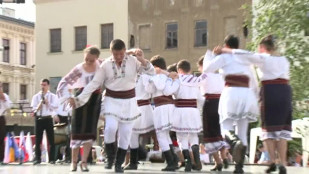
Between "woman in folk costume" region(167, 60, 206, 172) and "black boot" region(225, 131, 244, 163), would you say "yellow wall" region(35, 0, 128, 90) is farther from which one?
"black boot" region(225, 131, 244, 163)

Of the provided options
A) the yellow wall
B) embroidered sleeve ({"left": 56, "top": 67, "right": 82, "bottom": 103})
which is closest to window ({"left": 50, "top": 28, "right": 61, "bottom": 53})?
the yellow wall

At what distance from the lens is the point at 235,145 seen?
9672 mm

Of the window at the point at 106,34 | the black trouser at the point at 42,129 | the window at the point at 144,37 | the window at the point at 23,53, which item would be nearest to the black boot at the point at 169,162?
the black trouser at the point at 42,129

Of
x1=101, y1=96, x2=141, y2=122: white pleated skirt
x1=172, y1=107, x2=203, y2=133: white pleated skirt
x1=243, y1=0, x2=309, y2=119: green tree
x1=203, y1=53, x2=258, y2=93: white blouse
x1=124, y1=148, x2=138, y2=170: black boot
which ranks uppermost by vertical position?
x1=243, y1=0, x2=309, y2=119: green tree

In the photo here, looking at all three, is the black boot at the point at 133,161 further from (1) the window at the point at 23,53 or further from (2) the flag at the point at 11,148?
(1) the window at the point at 23,53

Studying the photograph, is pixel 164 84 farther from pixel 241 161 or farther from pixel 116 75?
pixel 241 161

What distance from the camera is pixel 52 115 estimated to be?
16.8m

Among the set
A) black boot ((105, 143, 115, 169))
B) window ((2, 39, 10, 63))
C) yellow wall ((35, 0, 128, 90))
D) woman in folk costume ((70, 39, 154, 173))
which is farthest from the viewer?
window ((2, 39, 10, 63))

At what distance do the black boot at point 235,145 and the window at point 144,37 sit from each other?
33.5m

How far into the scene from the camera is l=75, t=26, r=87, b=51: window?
45469 millimetres

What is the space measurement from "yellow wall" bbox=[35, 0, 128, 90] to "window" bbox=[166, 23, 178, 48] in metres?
2.58

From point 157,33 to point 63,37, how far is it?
22.4ft

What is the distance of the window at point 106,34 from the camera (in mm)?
44156

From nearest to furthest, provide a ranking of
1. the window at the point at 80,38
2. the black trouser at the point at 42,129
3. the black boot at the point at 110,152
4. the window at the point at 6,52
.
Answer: the black boot at the point at 110,152
the black trouser at the point at 42,129
the window at the point at 80,38
the window at the point at 6,52
